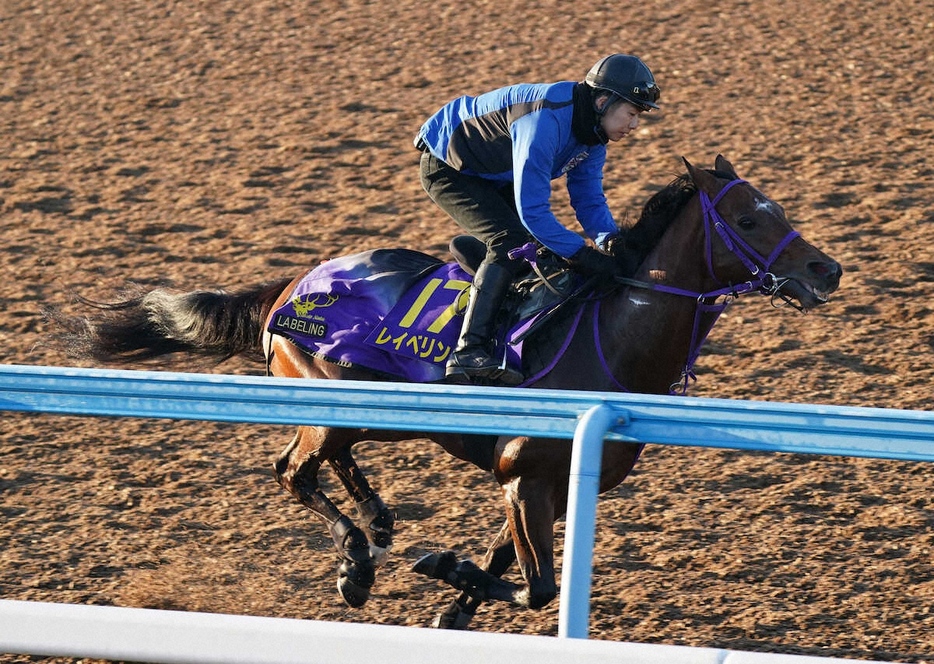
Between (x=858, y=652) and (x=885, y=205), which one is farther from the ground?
(x=885, y=205)

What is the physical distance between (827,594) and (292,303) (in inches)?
86.8

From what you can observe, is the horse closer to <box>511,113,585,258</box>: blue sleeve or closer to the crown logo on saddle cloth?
the crown logo on saddle cloth

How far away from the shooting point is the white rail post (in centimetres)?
225

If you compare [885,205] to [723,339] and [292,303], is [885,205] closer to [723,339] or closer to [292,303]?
[723,339]

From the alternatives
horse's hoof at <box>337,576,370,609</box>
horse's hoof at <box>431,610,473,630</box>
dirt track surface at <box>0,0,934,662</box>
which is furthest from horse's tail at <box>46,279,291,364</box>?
horse's hoof at <box>431,610,473,630</box>

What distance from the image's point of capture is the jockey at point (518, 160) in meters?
4.18

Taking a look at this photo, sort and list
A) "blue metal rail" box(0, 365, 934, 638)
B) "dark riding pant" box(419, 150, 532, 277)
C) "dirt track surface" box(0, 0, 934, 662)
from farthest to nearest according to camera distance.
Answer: "dirt track surface" box(0, 0, 934, 662)
"dark riding pant" box(419, 150, 532, 277)
"blue metal rail" box(0, 365, 934, 638)

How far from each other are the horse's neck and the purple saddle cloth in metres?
0.58

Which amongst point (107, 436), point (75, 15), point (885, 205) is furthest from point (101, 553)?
point (75, 15)

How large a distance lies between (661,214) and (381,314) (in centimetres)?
105

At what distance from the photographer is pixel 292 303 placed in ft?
15.2

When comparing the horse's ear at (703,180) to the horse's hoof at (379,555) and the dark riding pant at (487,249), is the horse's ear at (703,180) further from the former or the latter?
the horse's hoof at (379,555)

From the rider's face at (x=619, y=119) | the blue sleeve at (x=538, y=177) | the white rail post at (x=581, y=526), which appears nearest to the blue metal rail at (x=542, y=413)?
the white rail post at (x=581, y=526)

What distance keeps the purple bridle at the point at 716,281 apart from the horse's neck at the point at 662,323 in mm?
18
